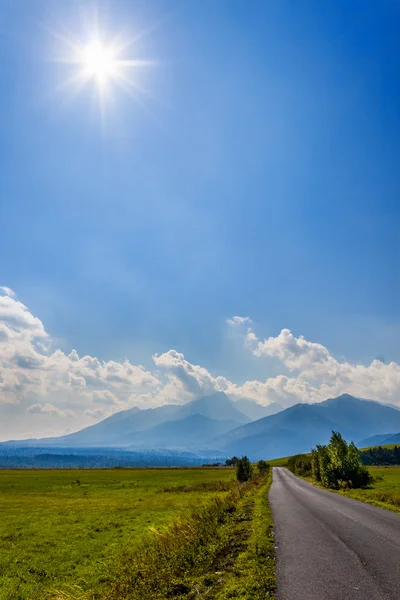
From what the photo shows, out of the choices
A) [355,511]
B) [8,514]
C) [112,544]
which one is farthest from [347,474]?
[8,514]

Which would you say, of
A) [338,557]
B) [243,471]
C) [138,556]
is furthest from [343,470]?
[338,557]

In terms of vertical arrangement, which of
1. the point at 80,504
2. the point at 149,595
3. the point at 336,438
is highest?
the point at 336,438

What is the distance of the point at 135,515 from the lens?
41.3 m

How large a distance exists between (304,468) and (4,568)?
124 meters

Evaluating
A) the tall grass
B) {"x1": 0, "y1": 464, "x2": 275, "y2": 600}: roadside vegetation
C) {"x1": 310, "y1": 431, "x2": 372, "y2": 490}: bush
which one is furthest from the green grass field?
{"x1": 310, "y1": 431, "x2": 372, "y2": 490}: bush

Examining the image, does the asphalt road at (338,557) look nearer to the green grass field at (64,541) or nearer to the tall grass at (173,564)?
the tall grass at (173,564)

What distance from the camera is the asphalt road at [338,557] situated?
11016 millimetres

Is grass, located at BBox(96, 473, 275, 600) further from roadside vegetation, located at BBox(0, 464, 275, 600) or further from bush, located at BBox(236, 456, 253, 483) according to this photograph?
bush, located at BBox(236, 456, 253, 483)

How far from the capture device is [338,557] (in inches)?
579

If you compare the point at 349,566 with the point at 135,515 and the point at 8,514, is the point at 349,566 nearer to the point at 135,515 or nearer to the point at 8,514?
the point at 135,515

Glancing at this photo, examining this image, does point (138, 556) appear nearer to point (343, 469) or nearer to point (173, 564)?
point (173, 564)

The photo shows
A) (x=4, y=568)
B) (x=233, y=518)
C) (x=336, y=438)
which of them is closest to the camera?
(x=4, y=568)

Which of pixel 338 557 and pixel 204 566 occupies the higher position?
→ pixel 338 557

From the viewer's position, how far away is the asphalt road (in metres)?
11.0
